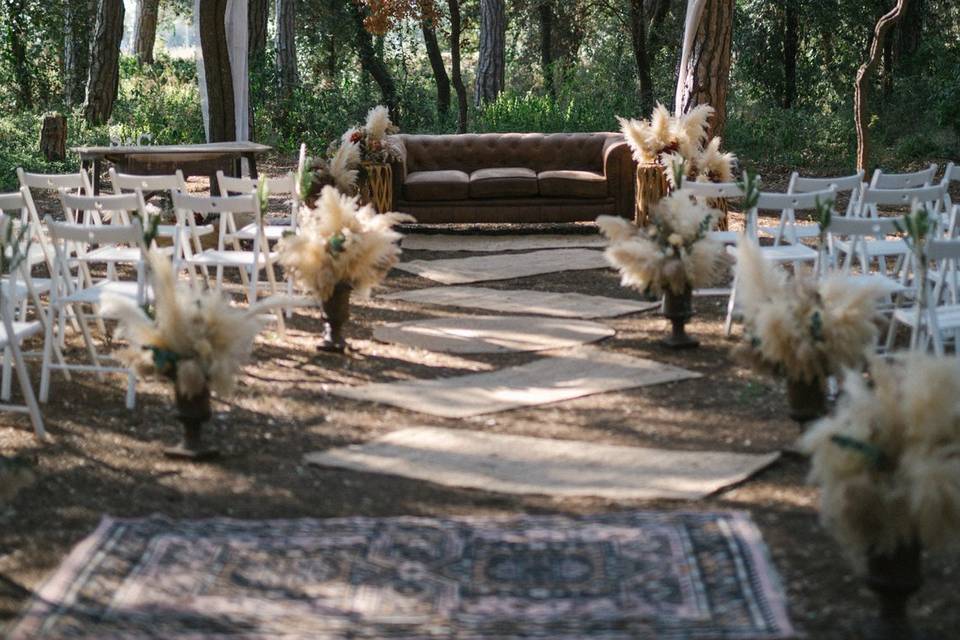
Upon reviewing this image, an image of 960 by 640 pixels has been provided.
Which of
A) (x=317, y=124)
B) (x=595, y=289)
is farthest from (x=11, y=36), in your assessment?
(x=595, y=289)

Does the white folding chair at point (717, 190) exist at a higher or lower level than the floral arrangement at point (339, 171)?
lower

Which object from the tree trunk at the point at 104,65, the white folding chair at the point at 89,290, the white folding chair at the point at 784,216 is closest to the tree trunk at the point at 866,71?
the white folding chair at the point at 784,216

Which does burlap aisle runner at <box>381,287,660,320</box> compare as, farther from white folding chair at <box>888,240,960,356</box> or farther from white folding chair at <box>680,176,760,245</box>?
white folding chair at <box>888,240,960,356</box>

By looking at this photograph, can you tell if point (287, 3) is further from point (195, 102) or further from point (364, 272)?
point (364, 272)

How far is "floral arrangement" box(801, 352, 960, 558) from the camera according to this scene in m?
3.39

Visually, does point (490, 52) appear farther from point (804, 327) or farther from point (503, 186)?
point (804, 327)

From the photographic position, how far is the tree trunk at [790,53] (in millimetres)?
19828

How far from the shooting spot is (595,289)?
918 cm

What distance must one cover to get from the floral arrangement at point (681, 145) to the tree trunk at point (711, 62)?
4.21 feet

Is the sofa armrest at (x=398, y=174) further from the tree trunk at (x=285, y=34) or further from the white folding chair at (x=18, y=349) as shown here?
the tree trunk at (x=285, y=34)

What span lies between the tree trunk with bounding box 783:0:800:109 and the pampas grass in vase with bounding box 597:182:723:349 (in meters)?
13.6

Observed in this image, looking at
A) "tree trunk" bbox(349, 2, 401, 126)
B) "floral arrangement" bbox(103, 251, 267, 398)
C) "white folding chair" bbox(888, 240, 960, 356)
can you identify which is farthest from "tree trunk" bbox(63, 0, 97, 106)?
"white folding chair" bbox(888, 240, 960, 356)

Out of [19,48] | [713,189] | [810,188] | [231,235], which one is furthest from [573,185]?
[19,48]

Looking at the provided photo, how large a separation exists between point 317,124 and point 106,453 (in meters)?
Result: 12.9
